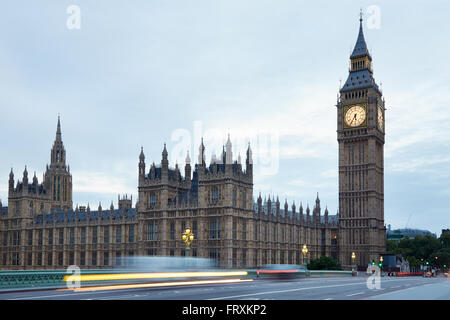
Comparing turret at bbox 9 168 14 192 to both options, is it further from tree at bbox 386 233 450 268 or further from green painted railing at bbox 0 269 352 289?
tree at bbox 386 233 450 268

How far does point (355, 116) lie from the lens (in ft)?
392

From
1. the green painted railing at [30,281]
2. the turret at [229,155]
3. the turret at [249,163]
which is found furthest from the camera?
the turret at [249,163]

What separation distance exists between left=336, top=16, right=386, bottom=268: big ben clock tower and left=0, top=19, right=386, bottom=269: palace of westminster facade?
0.19 meters

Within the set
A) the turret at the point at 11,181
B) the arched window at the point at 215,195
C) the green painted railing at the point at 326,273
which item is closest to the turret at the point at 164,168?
the arched window at the point at 215,195

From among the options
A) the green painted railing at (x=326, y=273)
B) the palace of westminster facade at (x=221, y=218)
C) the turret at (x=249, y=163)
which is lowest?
the green painted railing at (x=326, y=273)

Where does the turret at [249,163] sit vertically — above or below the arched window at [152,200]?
above

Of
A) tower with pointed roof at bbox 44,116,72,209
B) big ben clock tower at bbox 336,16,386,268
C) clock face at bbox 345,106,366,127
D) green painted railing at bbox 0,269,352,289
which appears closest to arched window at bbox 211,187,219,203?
green painted railing at bbox 0,269,352,289

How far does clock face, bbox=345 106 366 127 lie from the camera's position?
119 meters

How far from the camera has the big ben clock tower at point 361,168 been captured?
114562mm

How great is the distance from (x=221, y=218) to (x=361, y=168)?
40.5 m

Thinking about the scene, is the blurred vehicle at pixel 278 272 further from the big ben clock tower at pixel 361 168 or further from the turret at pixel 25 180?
the turret at pixel 25 180
